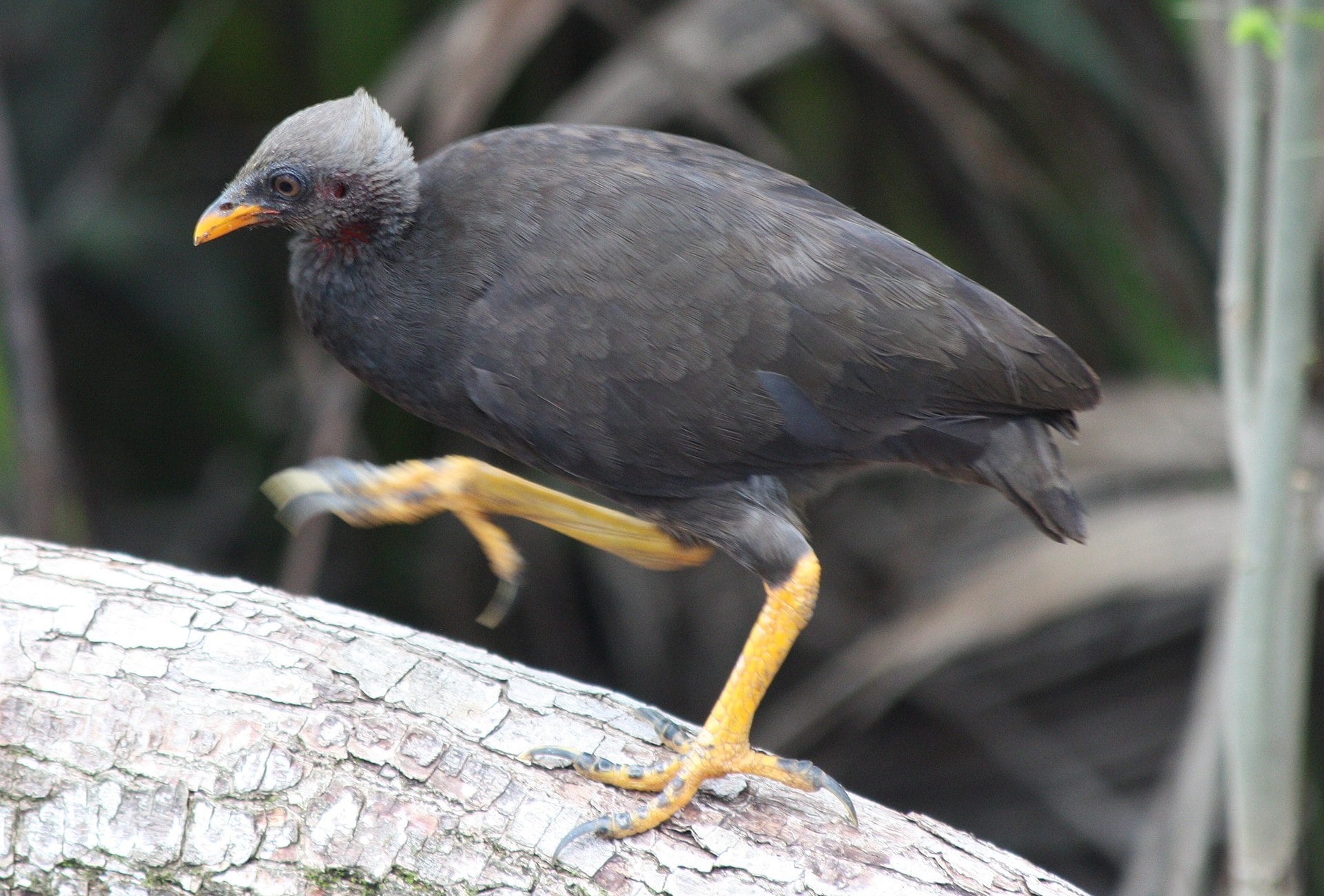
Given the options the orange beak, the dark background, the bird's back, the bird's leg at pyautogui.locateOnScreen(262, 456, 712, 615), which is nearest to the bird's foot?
the bird's back

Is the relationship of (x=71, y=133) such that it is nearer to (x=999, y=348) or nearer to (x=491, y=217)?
(x=491, y=217)

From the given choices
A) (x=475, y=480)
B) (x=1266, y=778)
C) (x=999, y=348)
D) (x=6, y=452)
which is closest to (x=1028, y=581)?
A: (x=1266, y=778)

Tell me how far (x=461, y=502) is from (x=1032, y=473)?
1491mm

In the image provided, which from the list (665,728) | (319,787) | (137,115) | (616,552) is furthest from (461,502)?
(137,115)

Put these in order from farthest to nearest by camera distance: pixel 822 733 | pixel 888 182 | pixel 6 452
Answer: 1. pixel 888 182
2. pixel 822 733
3. pixel 6 452

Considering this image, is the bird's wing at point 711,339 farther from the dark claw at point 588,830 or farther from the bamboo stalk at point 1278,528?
the dark claw at point 588,830

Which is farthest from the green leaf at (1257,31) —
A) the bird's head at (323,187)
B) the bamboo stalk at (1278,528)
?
the bird's head at (323,187)

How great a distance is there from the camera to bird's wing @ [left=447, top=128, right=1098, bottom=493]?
3.10 meters

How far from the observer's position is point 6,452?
4.54 m

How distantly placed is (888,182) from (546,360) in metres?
3.08

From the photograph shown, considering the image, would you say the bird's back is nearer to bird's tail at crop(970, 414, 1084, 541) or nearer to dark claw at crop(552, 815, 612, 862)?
bird's tail at crop(970, 414, 1084, 541)

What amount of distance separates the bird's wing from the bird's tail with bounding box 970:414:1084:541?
131 mm

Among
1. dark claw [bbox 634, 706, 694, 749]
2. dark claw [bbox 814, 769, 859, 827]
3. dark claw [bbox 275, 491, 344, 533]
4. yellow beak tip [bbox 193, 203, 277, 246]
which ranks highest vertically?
yellow beak tip [bbox 193, 203, 277, 246]

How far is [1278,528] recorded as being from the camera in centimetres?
333
